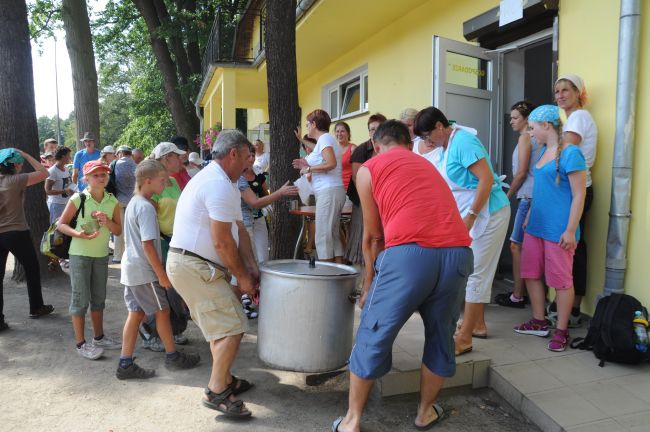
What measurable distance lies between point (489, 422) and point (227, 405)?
1.65 m

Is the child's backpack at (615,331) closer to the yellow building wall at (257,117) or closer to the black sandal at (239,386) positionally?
the black sandal at (239,386)

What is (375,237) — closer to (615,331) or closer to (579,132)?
(615,331)

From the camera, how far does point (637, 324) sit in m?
3.52

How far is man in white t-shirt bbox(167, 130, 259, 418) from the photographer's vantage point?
10.2ft

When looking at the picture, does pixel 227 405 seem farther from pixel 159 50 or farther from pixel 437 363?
pixel 159 50

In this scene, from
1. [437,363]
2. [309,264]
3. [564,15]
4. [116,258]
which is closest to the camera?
[437,363]

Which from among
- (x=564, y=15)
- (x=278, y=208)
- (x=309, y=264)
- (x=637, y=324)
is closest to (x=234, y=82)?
(x=278, y=208)

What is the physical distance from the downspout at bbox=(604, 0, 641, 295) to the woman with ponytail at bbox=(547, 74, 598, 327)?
0.21 m

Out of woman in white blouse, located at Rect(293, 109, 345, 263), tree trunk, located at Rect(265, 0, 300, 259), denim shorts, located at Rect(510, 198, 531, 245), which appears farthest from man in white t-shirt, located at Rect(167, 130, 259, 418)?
denim shorts, located at Rect(510, 198, 531, 245)

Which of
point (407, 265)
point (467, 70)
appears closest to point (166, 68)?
point (467, 70)

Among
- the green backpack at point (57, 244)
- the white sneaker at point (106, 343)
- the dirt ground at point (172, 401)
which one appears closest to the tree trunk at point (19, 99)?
the green backpack at point (57, 244)

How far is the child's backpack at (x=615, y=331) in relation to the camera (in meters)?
3.46

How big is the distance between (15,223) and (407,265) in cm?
423

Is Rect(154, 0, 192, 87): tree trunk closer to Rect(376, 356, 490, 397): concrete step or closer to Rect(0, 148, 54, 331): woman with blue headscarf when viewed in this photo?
Rect(0, 148, 54, 331): woman with blue headscarf
